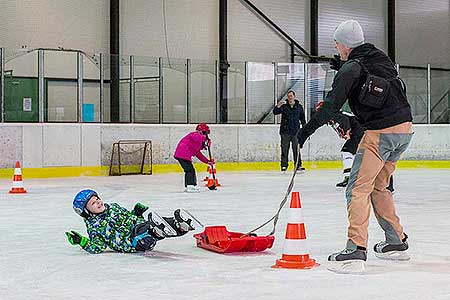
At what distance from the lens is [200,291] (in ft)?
13.7

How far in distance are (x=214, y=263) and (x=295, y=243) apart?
0.64 m

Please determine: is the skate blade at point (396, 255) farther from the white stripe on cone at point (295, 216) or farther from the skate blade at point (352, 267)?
the white stripe on cone at point (295, 216)

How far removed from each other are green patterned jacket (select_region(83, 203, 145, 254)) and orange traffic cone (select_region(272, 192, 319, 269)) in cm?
117

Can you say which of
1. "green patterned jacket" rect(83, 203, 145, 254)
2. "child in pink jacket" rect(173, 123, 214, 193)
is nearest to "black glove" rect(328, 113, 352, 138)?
"child in pink jacket" rect(173, 123, 214, 193)

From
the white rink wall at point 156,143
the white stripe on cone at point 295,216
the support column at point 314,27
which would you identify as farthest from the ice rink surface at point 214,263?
the support column at point 314,27

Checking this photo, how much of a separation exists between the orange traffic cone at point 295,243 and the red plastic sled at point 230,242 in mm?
616

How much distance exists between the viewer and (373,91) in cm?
455

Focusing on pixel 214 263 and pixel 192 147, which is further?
pixel 192 147

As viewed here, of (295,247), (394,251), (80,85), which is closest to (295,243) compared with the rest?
(295,247)

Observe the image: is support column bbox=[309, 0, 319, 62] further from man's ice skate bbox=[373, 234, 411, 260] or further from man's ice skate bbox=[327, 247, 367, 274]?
man's ice skate bbox=[327, 247, 367, 274]

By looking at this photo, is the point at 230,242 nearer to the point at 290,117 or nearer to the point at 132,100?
the point at 290,117

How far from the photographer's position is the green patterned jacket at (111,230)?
17.8ft

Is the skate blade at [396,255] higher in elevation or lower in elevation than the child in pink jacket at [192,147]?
lower

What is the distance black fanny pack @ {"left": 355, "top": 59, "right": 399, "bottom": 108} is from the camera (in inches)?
179
